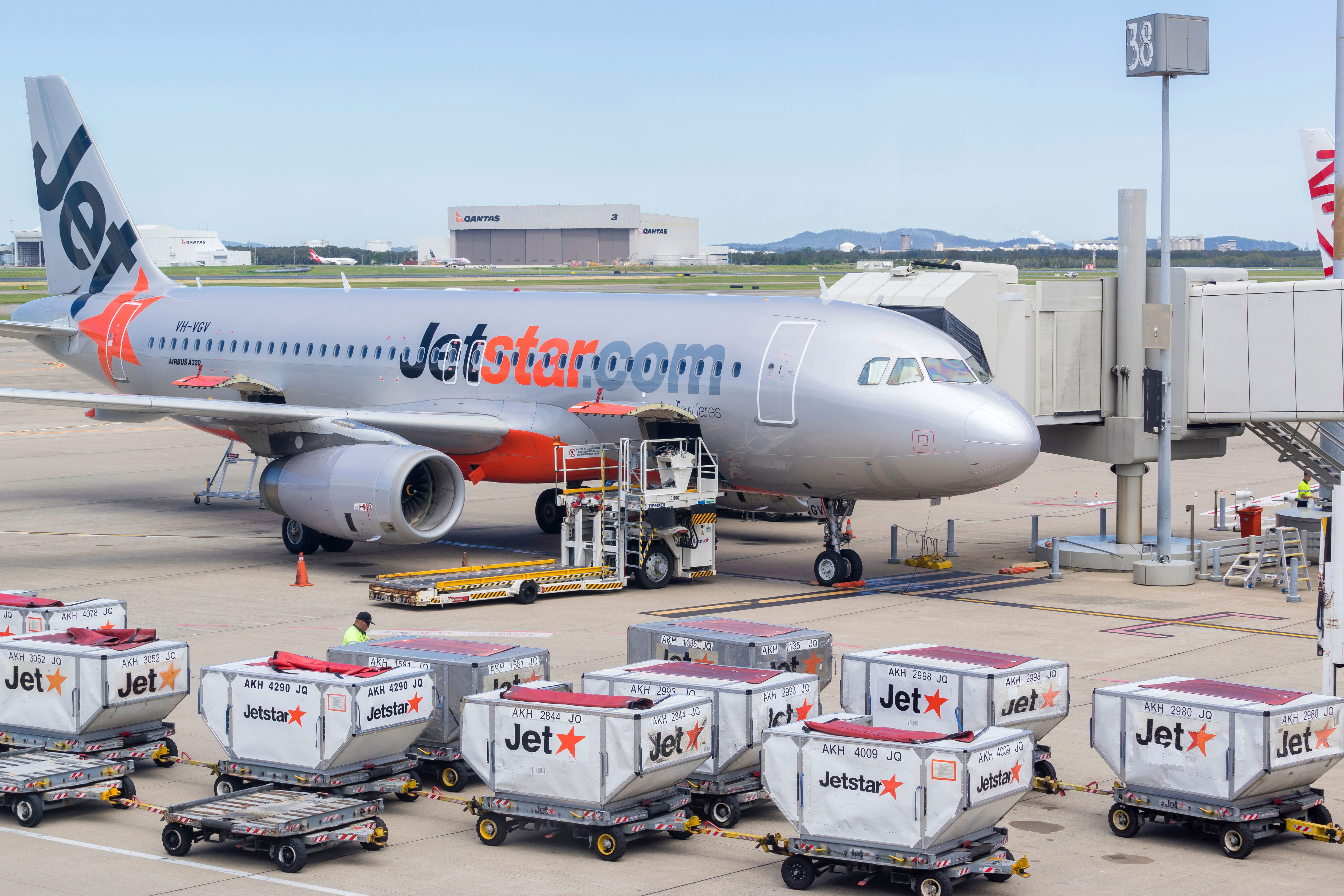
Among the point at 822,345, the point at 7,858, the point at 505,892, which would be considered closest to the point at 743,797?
the point at 505,892

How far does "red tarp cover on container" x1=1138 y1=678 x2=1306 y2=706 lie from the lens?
14336 mm

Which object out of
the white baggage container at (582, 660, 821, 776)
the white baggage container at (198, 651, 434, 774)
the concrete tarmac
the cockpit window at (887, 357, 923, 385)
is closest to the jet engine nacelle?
the concrete tarmac

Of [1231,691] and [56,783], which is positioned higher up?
[1231,691]

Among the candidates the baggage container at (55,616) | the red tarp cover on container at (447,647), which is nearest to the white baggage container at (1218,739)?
the red tarp cover on container at (447,647)

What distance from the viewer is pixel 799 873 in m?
13.0

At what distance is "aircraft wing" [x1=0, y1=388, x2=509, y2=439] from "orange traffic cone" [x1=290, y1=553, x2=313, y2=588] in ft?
9.55

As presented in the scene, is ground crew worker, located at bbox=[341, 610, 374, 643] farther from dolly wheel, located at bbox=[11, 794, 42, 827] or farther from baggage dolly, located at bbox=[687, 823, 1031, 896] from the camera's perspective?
baggage dolly, located at bbox=[687, 823, 1031, 896]

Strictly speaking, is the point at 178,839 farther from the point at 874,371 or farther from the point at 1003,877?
the point at 874,371

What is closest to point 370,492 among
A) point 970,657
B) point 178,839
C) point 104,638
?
point 104,638

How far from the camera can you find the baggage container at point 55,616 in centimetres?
1862

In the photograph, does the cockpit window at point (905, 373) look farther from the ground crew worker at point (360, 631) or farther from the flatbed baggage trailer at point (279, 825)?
the flatbed baggage trailer at point (279, 825)

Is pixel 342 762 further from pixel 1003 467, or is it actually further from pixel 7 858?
pixel 1003 467

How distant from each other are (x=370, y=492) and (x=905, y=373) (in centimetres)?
895

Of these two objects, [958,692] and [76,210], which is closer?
[958,692]
